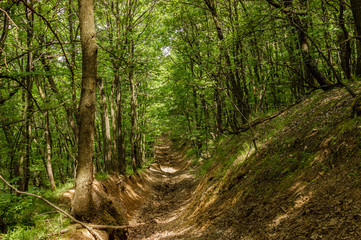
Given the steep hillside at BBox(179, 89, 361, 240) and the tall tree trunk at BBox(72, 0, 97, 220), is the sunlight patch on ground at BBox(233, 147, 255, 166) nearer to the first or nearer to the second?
the steep hillside at BBox(179, 89, 361, 240)

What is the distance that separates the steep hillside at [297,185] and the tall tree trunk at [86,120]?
2.93 m

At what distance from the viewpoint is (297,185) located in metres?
4.26

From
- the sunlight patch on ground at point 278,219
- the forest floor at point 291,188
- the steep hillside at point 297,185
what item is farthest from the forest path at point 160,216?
the sunlight patch on ground at point 278,219

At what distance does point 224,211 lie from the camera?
5844 mm

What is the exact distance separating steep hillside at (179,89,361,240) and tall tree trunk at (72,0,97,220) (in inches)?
115

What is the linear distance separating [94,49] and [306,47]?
6.27 m

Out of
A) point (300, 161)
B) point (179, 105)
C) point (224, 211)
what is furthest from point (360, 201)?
point (179, 105)

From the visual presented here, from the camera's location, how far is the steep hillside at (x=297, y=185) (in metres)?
3.10

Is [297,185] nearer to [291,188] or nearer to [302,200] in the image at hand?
[291,188]

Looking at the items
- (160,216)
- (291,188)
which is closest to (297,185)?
(291,188)

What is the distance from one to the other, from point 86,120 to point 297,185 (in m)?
4.50

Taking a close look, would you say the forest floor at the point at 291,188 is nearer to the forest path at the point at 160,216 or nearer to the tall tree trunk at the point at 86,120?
the forest path at the point at 160,216

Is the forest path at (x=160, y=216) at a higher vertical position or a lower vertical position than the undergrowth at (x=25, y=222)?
lower

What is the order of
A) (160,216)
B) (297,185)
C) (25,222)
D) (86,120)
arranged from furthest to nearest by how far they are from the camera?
(160,216), (25,222), (86,120), (297,185)
